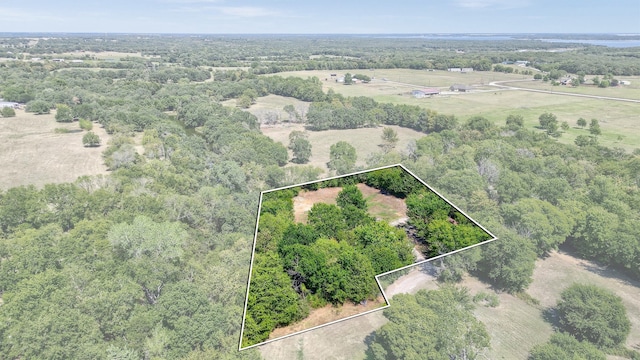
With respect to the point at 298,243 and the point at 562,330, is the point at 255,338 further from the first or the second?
the point at 562,330

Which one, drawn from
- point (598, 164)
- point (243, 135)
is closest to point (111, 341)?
point (243, 135)

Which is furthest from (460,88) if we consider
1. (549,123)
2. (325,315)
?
(325,315)

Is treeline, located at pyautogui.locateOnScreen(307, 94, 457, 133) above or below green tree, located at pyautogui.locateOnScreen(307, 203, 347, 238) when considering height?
below

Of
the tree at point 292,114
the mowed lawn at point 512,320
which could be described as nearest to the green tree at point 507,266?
the mowed lawn at point 512,320

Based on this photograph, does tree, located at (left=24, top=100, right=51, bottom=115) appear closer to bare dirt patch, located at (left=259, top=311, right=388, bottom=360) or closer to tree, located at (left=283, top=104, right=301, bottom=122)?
tree, located at (left=283, top=104, right=301, bottom=122)

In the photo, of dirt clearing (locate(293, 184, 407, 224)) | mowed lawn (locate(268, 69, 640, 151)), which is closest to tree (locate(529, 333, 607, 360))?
dirt clearing (locate(293, 184, 407, 224))

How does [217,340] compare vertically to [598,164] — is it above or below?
below
